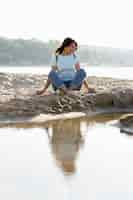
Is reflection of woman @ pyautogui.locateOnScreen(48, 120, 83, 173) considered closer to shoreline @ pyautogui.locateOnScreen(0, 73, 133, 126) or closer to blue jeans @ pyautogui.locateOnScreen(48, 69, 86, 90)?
shoreline @ pyautogui.locateOnScreen(0, 73, 133, 126)

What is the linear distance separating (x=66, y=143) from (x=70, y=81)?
8.84 feet

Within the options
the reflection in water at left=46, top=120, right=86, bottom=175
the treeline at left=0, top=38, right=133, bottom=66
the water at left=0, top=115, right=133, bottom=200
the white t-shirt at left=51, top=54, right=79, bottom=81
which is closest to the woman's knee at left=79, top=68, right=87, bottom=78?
the white t-shirt at left=51, top=54, right=79, bottom=81

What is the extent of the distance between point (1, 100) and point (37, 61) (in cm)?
2601

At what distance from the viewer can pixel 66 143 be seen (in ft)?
16.1

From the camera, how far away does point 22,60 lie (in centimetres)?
3212

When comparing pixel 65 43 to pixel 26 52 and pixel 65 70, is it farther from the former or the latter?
pixel 26 52

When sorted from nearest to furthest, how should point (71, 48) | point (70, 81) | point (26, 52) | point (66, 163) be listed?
point (66, 163) < point (71, 48) < point (70, 81) < point (26, 52)

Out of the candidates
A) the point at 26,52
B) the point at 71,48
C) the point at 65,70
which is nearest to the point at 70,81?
the point at 65,70

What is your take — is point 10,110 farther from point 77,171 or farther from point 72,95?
point 77,171

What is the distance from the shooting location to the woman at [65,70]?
286 inches

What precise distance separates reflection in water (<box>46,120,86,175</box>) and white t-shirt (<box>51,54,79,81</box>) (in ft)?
4.14

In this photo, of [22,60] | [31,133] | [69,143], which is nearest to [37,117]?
[31,133]

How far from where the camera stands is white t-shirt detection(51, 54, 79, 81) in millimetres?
7316

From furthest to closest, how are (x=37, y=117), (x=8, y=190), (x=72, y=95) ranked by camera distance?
(x=72, y=95), (x=37, y=117), (x=8, y=190)
